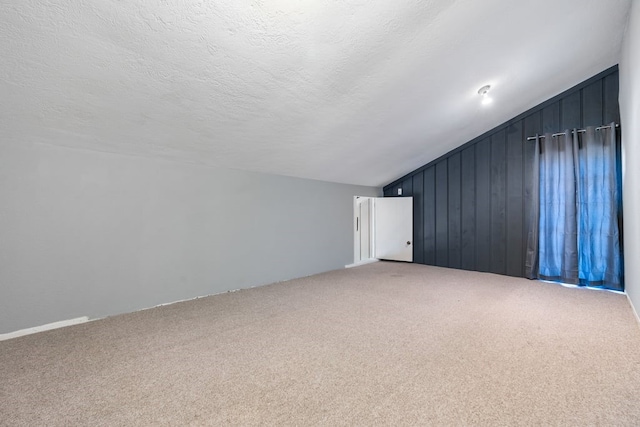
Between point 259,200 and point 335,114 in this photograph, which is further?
point 259,200

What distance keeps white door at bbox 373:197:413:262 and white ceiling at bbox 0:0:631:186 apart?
7.61 feet

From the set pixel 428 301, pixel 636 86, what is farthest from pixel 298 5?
pixel 428 301

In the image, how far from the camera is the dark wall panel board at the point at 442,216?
5.46 meters

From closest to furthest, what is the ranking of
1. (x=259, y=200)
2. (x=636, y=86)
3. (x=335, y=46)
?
1. (x=335, y=46)
2. (x=636, y=86)
3. (x=259, y=200)

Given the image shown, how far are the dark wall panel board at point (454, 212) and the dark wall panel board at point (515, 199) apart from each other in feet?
2.53

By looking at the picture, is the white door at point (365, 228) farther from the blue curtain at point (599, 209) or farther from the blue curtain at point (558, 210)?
the blue curtain at point (599, 209)

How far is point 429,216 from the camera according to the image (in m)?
5.70

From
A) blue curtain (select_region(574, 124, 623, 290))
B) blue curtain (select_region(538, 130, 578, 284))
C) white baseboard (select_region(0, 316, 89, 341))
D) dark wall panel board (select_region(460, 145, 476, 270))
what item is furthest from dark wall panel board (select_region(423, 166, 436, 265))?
white baseboard (select_region(0, 316, 89, 341))

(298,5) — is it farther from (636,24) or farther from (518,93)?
(518,93)

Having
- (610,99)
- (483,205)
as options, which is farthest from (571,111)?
(483,205)

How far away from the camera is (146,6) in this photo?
1.60m

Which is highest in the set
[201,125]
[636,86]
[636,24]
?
[636,24]

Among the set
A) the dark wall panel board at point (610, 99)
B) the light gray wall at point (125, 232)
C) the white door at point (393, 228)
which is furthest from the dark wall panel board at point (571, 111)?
the light gray wall at point (125, 232)

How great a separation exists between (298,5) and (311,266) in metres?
3.75
